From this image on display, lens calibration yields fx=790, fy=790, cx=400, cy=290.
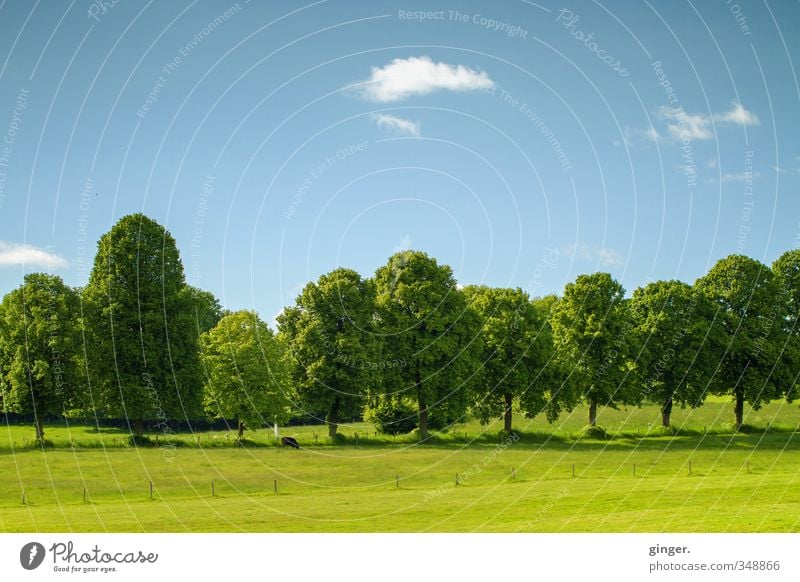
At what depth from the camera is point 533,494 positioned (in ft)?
110

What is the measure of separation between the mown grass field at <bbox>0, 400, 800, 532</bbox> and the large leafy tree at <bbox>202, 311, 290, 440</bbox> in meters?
1.87

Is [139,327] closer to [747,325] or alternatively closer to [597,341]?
[597,341]

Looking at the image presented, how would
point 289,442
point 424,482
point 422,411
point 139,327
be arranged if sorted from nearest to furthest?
point 424,482, point 139,327, point 289,442, point 422,411

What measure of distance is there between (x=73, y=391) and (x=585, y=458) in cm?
3321

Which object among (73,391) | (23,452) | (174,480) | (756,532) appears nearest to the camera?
(756,532)

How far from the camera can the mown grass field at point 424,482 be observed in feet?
87.1

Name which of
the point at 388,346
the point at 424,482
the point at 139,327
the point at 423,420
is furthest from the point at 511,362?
the point at 139,327

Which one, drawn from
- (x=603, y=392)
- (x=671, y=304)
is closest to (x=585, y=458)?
(x=603, y=392)

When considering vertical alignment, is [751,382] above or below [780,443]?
Result: above

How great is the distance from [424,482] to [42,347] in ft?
90.0

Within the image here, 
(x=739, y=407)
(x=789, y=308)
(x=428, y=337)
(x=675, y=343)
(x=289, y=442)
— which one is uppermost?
(x=789, y=308)

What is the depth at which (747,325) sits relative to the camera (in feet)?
198

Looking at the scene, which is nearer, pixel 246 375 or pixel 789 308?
pixel 246 375

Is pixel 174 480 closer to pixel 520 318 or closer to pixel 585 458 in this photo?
pixel 585 458
